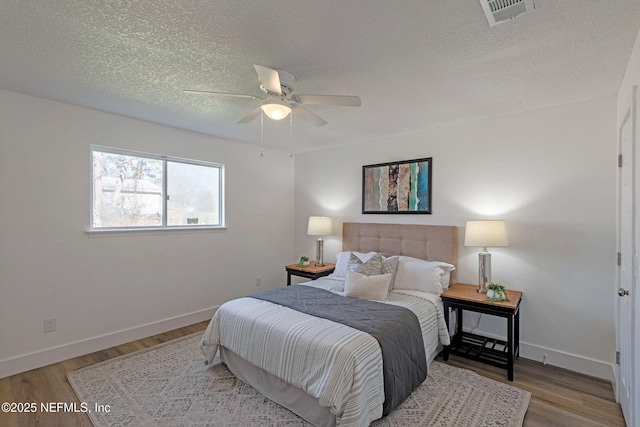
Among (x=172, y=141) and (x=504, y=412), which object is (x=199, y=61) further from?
(x=504, y=412)

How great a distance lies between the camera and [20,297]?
2.73 meters

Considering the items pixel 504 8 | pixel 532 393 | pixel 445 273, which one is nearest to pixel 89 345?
pixel 445 273

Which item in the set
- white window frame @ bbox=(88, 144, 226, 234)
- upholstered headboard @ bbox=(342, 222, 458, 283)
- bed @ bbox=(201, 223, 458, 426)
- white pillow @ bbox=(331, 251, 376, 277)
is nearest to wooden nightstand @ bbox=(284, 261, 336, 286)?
white pillow @ bbox=(331, 251, 376, 277)

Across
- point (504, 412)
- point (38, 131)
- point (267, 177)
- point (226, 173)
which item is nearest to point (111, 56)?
point (38, 131)

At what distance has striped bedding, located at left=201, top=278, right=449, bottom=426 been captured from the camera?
1848 millimetres

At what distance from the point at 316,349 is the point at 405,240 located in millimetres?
2155

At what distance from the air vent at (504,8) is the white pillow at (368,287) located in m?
2.24

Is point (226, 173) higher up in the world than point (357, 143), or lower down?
lower down

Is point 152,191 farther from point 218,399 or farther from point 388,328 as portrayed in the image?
point 388,328

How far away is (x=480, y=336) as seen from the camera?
3.24 meters

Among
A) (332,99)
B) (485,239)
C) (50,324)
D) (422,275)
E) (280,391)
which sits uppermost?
(332,99)

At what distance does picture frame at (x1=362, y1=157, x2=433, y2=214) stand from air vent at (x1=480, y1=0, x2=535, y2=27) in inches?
85.3

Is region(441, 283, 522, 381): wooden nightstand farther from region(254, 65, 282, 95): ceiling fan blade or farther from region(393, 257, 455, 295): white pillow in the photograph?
region(254, 65, 282, 95): ceiling fan blade

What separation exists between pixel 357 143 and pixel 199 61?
2.70 meters
